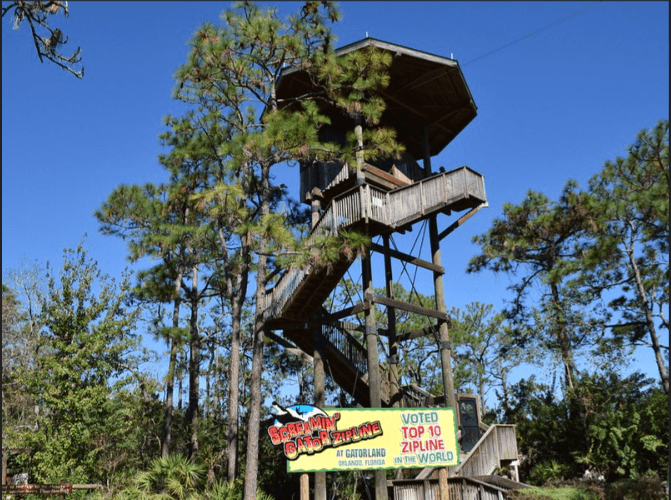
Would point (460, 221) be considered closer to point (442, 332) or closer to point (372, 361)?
point (442, 332)

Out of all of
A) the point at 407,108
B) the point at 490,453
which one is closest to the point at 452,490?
the point at 490,453

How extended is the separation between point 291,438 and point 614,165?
15490mm

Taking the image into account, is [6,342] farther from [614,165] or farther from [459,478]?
[614,165]

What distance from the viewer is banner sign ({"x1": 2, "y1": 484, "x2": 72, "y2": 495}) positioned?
44.4 feet

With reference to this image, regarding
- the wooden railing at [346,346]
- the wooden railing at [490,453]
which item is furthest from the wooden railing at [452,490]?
the wooden railing at [346,346]

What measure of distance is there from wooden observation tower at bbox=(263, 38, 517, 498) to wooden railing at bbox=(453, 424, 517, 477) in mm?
52

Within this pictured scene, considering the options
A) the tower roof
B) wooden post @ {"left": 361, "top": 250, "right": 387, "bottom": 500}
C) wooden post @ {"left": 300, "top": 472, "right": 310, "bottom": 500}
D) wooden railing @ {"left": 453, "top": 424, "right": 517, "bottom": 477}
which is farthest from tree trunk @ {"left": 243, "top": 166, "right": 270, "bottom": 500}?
wooden railing @ {"left": 453, "top": 424, "right": 517, "bottom": 477}

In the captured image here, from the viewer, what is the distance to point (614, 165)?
21.0 m

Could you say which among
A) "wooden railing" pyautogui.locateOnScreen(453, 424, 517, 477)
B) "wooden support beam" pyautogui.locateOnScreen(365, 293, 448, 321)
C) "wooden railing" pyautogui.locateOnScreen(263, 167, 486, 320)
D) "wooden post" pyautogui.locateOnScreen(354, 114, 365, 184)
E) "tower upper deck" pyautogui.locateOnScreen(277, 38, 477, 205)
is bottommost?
"wooden railing" pyautogui.locateOnScreen(453, 424, 517, 477)

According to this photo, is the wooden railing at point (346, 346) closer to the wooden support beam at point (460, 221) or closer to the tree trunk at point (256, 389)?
the tree trunk at point (256, 389)

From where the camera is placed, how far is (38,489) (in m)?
13.8

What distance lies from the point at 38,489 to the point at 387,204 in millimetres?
10845

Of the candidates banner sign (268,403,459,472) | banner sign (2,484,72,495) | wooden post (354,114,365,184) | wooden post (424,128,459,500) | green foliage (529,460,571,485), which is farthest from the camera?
green foliage (529,460,571,485)

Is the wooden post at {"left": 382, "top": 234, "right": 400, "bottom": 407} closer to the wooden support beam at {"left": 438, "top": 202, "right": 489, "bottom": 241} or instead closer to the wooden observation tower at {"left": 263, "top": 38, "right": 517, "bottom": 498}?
the wooden observation tower at {"left": 263, "top": 38, "right": 517, "bottom": 498}
